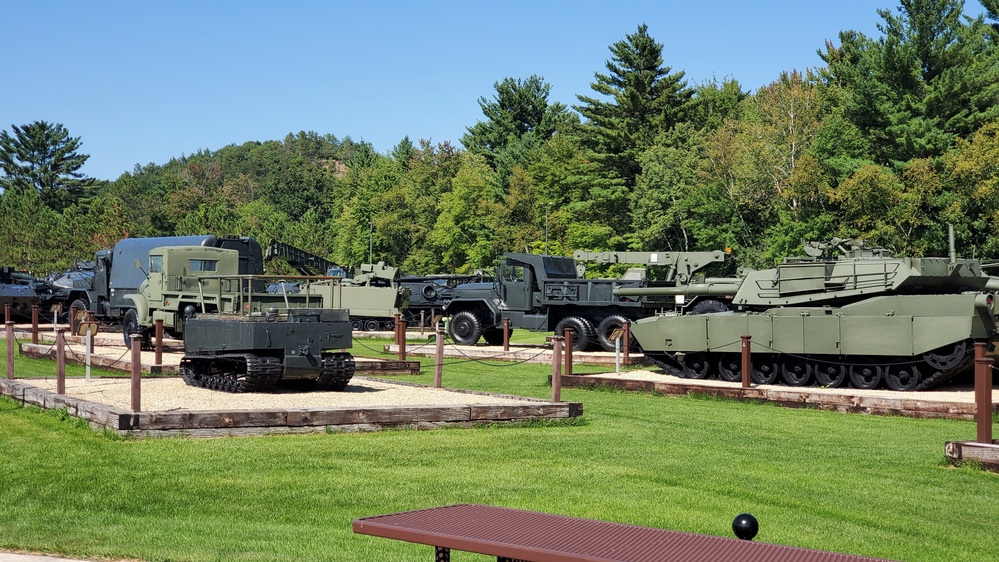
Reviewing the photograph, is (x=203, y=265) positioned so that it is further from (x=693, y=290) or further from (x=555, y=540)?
(x=555, y=540)

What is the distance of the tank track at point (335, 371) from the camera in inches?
677

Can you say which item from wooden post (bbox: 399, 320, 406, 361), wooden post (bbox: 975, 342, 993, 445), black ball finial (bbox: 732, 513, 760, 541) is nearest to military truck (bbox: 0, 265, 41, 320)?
wooden post (bbox: 399, 320, 406, 361)

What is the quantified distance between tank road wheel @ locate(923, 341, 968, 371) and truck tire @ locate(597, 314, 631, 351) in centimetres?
1046

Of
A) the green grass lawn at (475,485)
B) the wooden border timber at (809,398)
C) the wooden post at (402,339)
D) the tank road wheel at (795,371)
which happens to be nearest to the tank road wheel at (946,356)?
the wooden border timber at (809,398)

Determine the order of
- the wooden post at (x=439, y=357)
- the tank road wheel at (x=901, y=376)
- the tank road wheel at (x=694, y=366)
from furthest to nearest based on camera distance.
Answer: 1. the tank road wheel at (x=694, y=366)
2. the tank road wheel at (x=901, y=376)
3. the wooden post at (x=439, y=357)

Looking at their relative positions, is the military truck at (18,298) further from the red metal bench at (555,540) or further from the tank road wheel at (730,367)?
the red metal bench at (555,540)

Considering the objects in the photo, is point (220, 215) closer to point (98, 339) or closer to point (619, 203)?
point (619, 203)

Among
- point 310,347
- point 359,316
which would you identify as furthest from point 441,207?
point 310,347

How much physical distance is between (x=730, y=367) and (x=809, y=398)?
4.93 metres

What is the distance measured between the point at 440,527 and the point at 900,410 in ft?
40.5

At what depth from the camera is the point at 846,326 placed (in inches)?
799

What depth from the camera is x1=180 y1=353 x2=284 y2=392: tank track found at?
1636 centimetres

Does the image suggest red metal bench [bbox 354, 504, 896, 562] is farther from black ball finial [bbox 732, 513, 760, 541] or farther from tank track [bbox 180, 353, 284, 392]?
tank track [bbox 180, 353, 284, 392]

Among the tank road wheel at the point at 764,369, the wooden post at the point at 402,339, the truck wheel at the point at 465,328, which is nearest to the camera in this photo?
the tank road wheel at the point at 764,369
